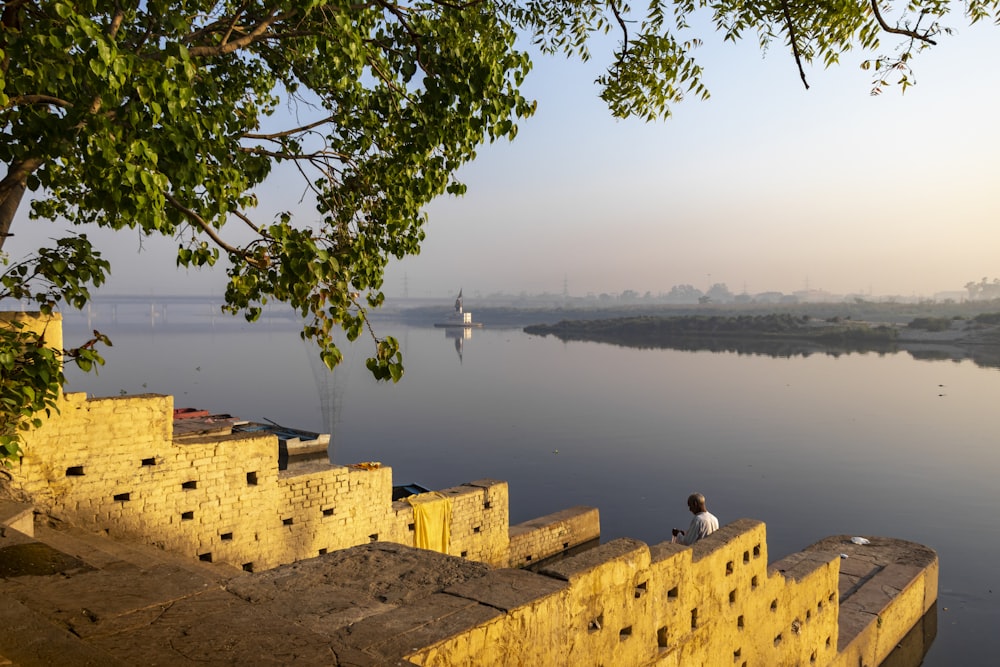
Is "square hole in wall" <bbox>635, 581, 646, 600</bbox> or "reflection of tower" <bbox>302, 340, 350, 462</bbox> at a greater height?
"square hole in wall" <bbox>635, 581, 646, 600</bbox>

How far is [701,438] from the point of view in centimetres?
3712

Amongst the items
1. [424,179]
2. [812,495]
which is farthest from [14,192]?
[812,495]

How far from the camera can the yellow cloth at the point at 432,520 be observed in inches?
450

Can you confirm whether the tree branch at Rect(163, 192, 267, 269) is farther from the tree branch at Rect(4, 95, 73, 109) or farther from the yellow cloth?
the yellow cloth

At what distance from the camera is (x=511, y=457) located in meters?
32.3

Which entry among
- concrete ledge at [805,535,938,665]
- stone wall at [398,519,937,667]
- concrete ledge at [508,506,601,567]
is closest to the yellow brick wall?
stone wall at [398,519,937,667]

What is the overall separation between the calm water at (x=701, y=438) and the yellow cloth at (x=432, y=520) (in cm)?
1025

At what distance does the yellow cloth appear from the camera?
11422mm

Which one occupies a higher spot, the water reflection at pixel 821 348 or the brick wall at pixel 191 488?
the brick wall at pixel 191 488

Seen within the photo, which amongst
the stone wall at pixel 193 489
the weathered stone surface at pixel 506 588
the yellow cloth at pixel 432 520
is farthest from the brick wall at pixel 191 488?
the weathered stone surface at pixel 506 588

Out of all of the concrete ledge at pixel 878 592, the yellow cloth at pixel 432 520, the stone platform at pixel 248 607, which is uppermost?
the stone platform at pixel 248 607

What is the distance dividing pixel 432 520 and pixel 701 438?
2827 centimetres

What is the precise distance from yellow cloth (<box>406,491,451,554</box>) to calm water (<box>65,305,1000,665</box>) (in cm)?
1025

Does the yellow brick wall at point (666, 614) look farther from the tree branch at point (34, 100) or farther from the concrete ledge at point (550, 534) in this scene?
the concrete ledge at point (550, 534)
